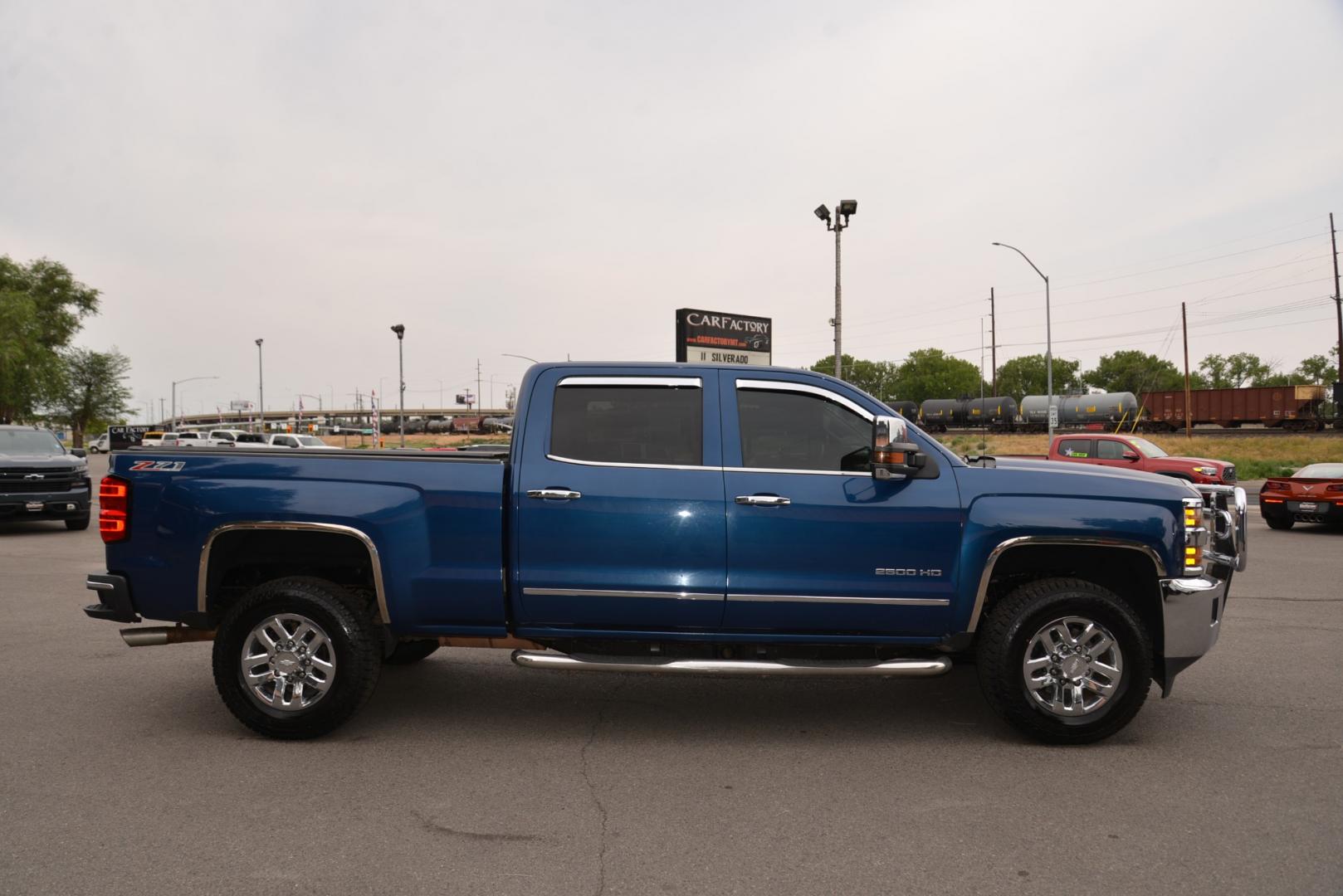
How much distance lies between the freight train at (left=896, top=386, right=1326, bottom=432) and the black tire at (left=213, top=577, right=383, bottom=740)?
35.3 metres

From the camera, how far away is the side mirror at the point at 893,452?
4.82 m

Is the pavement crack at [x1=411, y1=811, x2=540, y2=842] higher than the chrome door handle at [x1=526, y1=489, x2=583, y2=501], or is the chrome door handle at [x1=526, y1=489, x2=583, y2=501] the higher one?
the chrome door handle at [x1=526, y1=489, x2=583, y2=501]

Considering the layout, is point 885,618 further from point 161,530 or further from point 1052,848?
point 161,530

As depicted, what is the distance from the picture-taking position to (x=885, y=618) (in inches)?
197

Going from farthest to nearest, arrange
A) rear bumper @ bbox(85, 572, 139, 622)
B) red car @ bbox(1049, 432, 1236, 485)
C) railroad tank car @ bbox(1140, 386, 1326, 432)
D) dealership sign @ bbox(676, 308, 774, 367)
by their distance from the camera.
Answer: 1. railroad tank car @ bbox(1140, 386, 1326, 432)
2. dealership sign @ bbox(676, 308, 774, 367)
3. red car @ bbox(1049, 432, 1236, 485)
4. rear bumper @ bbox(85, 572, 139, 622)

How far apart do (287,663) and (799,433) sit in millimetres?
3021

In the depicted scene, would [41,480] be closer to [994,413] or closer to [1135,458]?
[1135,458]

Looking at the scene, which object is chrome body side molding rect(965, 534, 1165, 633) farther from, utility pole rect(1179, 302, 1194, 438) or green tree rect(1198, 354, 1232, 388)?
green tree rect(1198, 354, 1232, 388)

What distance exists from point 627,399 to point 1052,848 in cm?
296

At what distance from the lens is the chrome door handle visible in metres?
5.01

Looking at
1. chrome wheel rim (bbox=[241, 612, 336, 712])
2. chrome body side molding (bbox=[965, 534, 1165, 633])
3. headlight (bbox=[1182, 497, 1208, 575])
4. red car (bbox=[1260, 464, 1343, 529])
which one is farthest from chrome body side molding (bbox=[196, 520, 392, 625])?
red car (bbox=[1260, 464, 1343, 529])

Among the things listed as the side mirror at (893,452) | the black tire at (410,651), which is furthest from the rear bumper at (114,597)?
the side mirror at (893,452)

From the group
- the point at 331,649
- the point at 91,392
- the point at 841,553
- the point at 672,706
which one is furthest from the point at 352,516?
the point at 91,392

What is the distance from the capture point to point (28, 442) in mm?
16141
